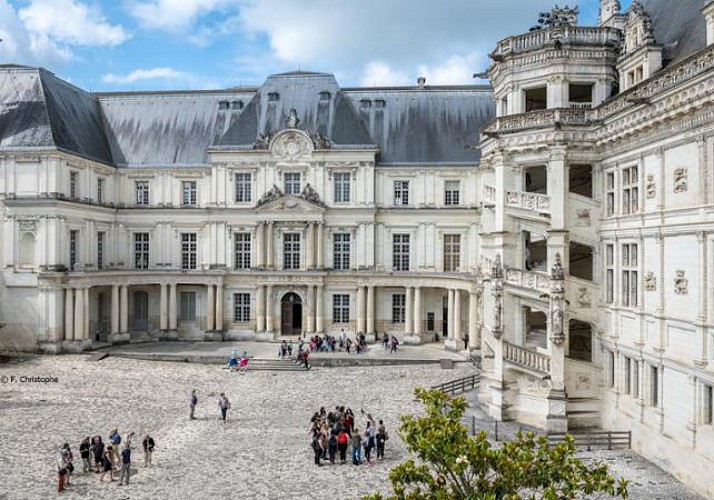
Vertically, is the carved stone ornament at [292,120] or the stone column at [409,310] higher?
the carved stone ornament at [292,120]

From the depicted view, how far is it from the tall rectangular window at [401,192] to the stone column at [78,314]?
2255cm

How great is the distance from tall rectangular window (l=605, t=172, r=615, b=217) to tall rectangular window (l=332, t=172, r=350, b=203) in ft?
78.8

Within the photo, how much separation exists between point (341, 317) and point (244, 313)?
7.25 metres

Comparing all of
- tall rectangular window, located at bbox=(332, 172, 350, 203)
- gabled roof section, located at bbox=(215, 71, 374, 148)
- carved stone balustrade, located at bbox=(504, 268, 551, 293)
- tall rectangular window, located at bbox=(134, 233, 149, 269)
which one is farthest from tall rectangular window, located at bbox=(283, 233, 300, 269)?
carved stone balustrade, located at bbox=(504, 268, 551, 293)

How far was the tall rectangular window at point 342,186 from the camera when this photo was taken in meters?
45.1

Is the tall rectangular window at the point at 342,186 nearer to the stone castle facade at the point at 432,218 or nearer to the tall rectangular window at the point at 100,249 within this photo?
the stone castle facade at the point at 432,218

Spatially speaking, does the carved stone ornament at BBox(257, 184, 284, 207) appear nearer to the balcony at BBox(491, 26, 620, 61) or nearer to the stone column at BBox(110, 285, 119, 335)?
the stone column at BBox(110, 285, 119, 335)

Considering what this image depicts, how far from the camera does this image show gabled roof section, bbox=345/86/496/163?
4559 centimetres

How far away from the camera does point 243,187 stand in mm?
45594

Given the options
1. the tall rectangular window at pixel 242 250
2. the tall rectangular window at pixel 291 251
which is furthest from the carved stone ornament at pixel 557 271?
the tall rectangular window at pixel 242 250

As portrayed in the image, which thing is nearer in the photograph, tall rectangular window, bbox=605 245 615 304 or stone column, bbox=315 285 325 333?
tall rectangular window, bbox=605 245 615 304

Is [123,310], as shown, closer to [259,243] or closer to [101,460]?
[259,243]

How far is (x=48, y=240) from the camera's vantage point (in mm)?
39062

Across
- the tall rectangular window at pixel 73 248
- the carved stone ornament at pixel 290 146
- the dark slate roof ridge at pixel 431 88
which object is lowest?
the tall rectangular window at pixel 73 248
